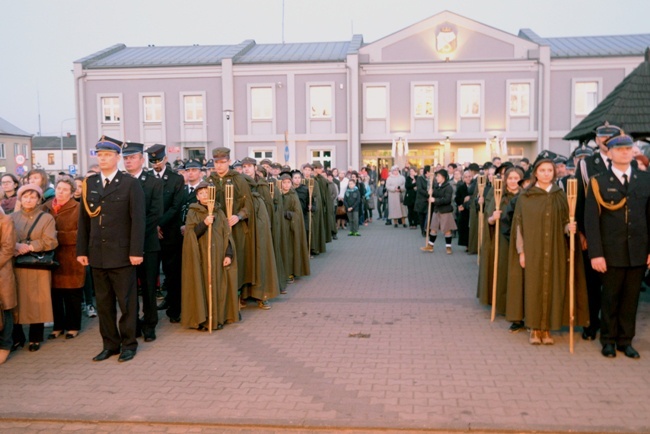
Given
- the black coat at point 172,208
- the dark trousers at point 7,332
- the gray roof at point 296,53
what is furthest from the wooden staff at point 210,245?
the gray roof at point 296,53

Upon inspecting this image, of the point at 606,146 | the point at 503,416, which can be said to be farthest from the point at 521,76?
the point at 503,416

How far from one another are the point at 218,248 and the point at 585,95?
30.7 meters

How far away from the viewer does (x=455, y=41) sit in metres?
34.4

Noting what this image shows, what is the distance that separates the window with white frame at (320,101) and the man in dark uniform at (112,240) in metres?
28.9

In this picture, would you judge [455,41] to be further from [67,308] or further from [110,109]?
[67,308]

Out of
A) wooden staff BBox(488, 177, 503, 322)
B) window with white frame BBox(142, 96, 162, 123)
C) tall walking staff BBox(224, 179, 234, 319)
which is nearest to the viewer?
wooden staff BBox(488, 177, 503, 322)

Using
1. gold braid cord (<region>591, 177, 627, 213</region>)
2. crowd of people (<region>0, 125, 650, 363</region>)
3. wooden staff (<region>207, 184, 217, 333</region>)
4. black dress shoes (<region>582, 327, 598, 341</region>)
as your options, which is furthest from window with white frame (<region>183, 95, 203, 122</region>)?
gold braid cord (<region>591, 177, 627, 213</region>)

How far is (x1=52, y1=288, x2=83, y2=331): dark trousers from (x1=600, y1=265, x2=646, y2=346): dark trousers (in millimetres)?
5944

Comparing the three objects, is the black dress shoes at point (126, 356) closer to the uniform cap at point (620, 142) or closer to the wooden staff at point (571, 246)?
the wooden staff at point (571, 246)

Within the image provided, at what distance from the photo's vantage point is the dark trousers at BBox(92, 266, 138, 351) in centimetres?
689

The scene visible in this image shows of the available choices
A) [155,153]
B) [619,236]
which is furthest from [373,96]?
[619,236]

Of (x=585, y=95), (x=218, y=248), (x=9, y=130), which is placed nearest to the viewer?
(x=218, y=248)

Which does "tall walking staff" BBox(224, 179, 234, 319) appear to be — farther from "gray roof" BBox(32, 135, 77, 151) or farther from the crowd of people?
"gray roof" BBox(32, 135, 77, 151)

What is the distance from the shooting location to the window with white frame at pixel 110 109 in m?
36.6
